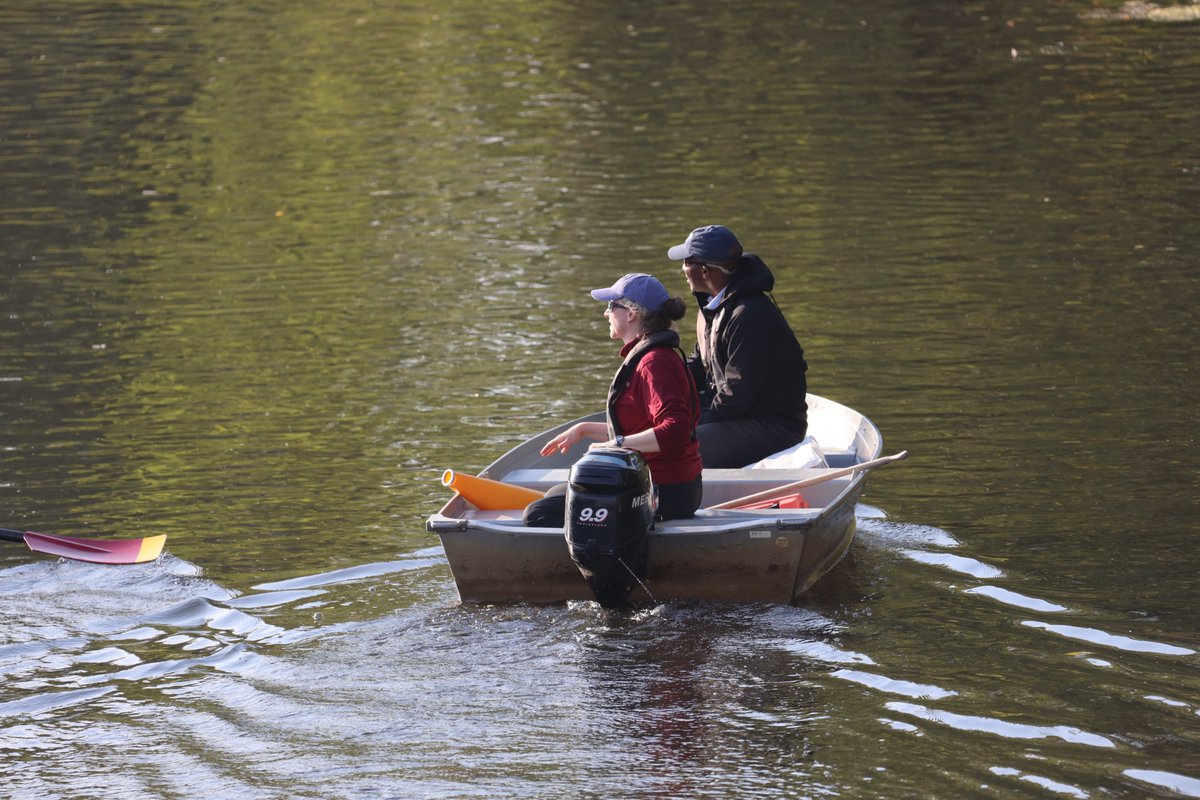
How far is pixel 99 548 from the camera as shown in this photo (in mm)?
8305

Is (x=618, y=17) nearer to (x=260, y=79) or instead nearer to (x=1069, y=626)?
(x=260, y=79)

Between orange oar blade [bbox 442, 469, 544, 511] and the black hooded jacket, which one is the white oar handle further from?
orange oar blade [bbox 442, 469, 544, 511]

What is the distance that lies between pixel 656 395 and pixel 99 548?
306 centimetres

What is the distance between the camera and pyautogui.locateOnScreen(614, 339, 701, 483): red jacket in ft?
24.2

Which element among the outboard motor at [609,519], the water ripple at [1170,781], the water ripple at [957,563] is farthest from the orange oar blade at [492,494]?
the water ripple at [1170,781]

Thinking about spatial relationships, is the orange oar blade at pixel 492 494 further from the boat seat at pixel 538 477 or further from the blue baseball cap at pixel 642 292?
the blue baseball cap at pixel 642 292

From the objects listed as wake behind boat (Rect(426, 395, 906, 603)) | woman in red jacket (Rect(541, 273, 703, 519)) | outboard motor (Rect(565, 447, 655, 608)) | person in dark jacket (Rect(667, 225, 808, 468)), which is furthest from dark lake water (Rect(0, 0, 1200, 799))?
person in dark jacket (Rect(667, 225, 808, 468))

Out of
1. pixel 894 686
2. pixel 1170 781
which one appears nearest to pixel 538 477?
pixel 894 686

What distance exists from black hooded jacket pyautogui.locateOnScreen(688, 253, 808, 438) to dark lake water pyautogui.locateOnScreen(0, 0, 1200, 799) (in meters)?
0.85

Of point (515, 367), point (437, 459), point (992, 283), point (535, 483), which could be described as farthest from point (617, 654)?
point (992, 283)

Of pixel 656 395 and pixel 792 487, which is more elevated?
pixel 656 395

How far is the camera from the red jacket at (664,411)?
738 cm

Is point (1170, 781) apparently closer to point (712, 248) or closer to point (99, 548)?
point (712, 248)

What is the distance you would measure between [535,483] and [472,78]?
63.1ft
